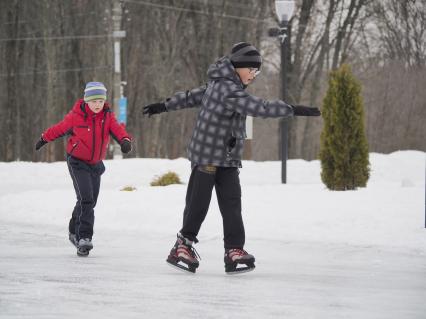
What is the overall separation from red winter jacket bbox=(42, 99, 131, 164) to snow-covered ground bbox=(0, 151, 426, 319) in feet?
2.97

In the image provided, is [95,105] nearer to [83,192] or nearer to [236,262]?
[83,192]

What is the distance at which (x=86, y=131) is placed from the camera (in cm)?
771

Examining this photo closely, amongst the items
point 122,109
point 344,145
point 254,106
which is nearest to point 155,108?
point 254,106

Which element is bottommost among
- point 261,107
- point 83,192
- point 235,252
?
point 235,252

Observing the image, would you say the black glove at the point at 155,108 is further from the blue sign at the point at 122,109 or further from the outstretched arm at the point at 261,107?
the blue sign at the point at 122,109

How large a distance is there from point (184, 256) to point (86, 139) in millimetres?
1593

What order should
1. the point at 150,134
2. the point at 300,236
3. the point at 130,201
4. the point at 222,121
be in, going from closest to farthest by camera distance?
the point at 222,121 → the point at 300,236 → the point at 130,201 → the point at 150,134

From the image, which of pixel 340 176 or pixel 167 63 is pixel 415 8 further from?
pixel 340 176

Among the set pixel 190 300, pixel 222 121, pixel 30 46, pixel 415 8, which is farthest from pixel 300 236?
pixel 30 46

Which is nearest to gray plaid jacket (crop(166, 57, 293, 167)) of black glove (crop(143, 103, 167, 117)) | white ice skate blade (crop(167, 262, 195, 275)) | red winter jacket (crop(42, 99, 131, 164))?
black glove (crop(143, 103, 167, 117))

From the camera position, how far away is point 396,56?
4066cm

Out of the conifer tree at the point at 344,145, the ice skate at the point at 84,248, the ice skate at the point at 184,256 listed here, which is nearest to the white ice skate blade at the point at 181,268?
the ice skate at the point at 184,256

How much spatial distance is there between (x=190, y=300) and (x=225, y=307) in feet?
1.03

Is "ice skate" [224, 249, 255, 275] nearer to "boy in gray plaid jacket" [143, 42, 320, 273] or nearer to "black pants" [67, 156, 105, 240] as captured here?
"boy in gray plaid jacket" [143, 42, 320, 273]
